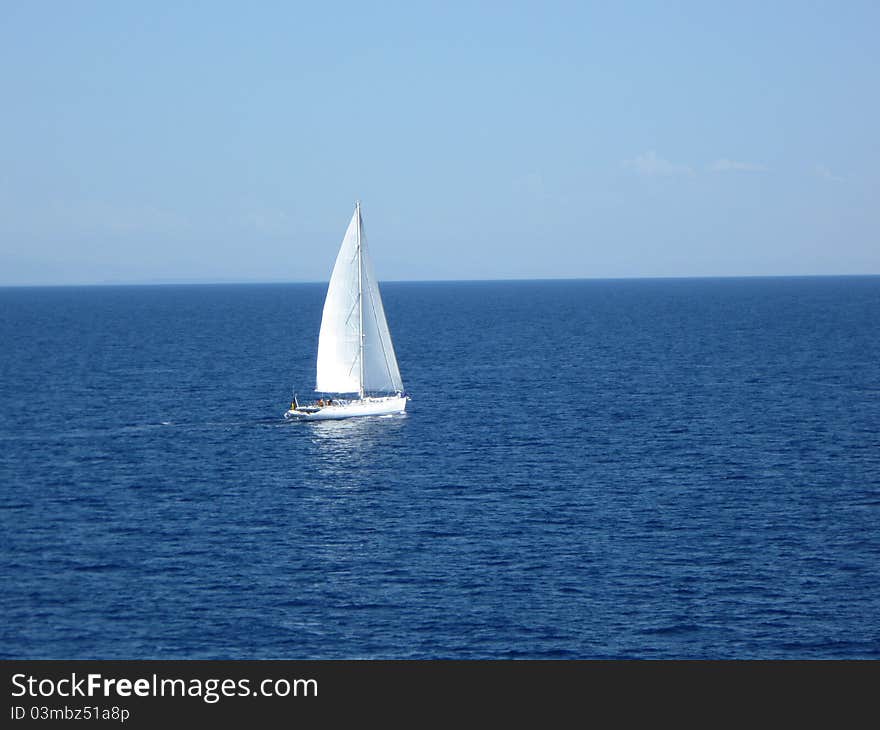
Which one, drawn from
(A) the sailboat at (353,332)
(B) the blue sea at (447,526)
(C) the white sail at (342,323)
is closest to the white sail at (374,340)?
(A) the sailboat at (353,332)

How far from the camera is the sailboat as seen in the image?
109 metres

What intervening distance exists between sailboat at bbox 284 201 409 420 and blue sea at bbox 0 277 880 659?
3.65m

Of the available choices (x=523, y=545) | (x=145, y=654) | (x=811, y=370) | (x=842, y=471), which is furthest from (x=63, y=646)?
(x=811, y=370)

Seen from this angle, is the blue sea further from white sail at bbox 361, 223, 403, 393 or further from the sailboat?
white sail at bbox 361, 223, 403, 393

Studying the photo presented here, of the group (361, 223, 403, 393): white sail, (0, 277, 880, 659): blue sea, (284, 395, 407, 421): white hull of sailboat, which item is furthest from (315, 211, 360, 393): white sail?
(0, 277, 880, 659): blue sea

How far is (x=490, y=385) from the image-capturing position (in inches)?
5541

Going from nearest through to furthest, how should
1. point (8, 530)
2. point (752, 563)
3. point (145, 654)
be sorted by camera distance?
point (145, 654) < point (752, 563) < point (8, 530)

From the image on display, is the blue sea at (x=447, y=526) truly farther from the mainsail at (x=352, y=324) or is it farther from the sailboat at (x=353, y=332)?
the mainsail at (x=352, y=324)

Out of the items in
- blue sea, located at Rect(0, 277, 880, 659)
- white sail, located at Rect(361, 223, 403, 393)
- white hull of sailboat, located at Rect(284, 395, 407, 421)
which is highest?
white sail, located at Rect(361, 223, 403, 393)

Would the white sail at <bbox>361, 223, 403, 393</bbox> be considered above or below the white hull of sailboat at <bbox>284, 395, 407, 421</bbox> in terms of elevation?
above
